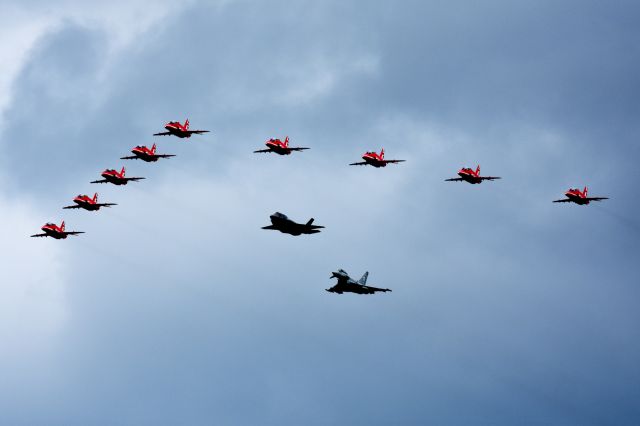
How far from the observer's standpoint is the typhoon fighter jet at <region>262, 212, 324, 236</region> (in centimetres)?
18362

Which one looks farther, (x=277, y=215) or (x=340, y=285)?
(x=340, y=285)

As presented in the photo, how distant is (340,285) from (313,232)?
16.8 metres

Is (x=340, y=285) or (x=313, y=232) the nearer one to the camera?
(x=313, y=232)

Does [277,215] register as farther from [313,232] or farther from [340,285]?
[340,285]

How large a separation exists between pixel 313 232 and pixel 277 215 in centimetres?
774

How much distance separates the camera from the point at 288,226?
18512 cm

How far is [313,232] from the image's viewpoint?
18725cm

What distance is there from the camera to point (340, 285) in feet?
655

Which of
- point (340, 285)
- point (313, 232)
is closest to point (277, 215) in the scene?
point (313, 232)

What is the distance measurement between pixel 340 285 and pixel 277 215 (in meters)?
23.5

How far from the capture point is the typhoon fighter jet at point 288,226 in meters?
184
